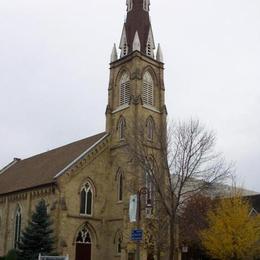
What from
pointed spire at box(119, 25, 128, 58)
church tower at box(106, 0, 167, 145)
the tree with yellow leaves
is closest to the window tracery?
church tower at box(106, 0, 167, 145)

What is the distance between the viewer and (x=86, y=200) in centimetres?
4106

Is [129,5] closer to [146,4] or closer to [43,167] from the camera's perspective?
[146,4]

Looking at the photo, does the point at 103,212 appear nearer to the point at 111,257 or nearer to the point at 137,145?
the point at 111,257

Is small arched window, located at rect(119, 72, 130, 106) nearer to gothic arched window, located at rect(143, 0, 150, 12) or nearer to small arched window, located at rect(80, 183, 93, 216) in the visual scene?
gothic arched window, located at rect(143, 0, 150, 12)

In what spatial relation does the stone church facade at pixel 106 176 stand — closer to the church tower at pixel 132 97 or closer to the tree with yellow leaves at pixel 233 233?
the church tower at pixel 132 97

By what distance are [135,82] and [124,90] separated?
7.61ft

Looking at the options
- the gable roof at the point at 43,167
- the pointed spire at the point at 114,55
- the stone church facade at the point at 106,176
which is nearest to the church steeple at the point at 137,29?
the stone church facade at the point at 106,176

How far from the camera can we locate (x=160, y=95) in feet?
151

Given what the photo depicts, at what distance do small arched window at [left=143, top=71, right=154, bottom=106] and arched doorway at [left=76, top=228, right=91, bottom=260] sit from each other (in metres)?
13.3

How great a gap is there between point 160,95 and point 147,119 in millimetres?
3496

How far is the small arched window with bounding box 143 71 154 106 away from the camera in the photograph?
1766 inches

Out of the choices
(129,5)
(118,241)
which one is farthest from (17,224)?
(129,5)

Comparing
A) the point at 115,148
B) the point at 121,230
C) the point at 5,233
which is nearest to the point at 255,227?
the point at 121,230

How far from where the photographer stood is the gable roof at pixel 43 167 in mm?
42778
